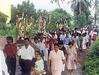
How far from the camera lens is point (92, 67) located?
1587 cm

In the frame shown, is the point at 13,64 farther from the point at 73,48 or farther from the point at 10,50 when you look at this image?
the point at 73,48

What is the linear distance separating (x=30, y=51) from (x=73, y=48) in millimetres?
1917

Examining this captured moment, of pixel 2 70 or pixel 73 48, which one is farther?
pixel 73 48

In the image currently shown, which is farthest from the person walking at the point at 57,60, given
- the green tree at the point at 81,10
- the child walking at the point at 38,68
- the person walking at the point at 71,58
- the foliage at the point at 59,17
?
the green tree at the point at 81,10

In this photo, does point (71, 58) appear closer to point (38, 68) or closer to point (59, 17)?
point (38, 68)

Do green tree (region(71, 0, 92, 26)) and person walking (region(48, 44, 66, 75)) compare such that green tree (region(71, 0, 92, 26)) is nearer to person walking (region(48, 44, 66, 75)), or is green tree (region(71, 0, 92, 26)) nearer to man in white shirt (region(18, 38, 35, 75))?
man in white shirt (region(18, 38, 35, 75))

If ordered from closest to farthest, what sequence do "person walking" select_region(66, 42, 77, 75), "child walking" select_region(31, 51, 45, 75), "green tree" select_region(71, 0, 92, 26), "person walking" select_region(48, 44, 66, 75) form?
"child walking" select_region(31, 51, 45, 75) < "person walking" select_region(48, 44, 66, 75) < "person walking" select_region(66, 42, 77, 75) < "green tree" select_region(71, 0, 92, 26)

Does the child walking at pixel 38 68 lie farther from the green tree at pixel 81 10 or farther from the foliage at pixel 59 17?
the green tree at pixel 81 10

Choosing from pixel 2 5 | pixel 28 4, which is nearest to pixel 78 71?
pixel 2 5

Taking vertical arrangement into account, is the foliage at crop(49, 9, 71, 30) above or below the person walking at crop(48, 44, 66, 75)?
above

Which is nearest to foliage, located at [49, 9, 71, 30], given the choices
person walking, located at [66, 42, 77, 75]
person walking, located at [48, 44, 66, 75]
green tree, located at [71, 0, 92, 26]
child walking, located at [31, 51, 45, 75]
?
green tree, located at [71, 0, 92, 26]

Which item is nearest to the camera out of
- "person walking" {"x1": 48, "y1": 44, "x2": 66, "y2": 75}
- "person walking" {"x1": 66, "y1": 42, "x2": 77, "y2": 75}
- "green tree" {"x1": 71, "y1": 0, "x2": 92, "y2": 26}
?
"person walking" {"x1": 48, "y1": 44, "x2": 66, "y2": 75}

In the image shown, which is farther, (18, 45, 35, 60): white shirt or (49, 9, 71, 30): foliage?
(49, 9, 71, 30): foliage

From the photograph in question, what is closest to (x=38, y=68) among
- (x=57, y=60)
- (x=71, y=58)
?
(x=57, y=60)
